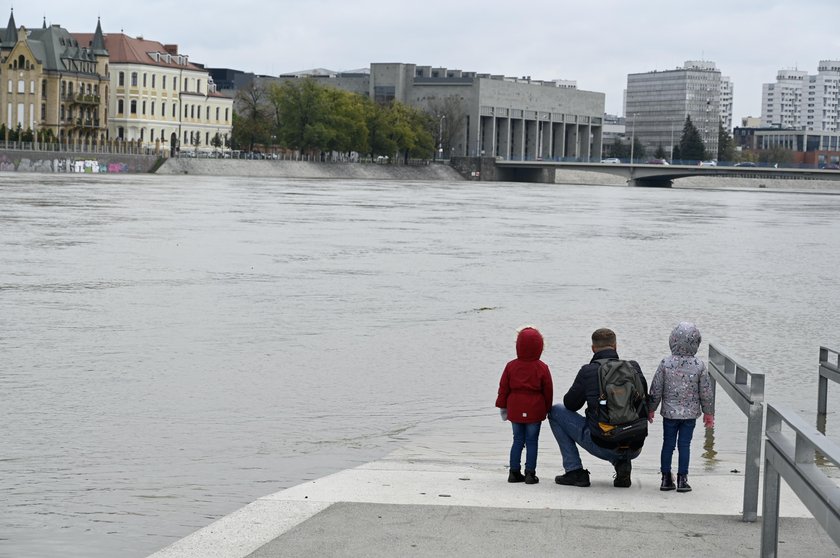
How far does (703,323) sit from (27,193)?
4844 centimetres

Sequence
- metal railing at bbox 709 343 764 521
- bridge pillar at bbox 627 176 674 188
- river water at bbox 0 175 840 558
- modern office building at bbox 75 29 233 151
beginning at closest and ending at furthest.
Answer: metal railing at bbox 709 343 764 521 → river water at bbox 0 175 840 558 → modern office building at bbox 75 29 233 151 → bridge pillar at bbox 627 176 674 188

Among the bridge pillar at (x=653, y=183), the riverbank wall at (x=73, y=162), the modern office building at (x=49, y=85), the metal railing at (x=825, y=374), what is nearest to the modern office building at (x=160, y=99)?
the modern office building at (x=49, y=85)

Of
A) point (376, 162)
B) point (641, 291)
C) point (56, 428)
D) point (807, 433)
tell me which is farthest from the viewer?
point (376, 162)

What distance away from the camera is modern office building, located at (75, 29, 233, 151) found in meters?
126

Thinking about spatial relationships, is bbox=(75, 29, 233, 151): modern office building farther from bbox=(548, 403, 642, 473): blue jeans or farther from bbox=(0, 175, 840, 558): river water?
bbox=(548, 403, 642, 473): blue jeans

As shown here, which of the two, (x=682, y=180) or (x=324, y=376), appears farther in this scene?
(x=682, y=180)

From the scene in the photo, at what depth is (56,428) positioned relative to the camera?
1182 centimetres

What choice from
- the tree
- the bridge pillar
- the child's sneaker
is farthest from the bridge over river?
the child's sneaker

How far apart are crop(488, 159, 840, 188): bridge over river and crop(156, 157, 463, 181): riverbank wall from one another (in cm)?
865

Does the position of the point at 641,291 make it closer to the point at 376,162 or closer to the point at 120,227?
the point at 120,227

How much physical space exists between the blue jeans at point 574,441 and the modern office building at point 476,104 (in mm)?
161091

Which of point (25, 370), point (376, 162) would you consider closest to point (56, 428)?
point (25, 370)

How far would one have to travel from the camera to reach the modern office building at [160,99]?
126 metres

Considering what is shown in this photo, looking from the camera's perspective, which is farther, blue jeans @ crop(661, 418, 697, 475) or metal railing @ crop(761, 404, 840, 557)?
blue jeans @ crop(661, 418, 697, 475)
